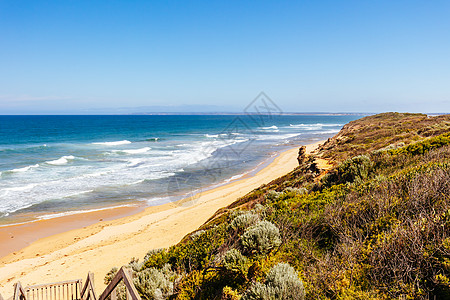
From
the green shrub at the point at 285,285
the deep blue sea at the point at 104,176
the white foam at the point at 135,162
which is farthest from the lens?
the white foam at the point at 135,162

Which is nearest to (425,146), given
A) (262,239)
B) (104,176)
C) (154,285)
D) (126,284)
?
(262,239)

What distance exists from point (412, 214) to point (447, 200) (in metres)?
0.50

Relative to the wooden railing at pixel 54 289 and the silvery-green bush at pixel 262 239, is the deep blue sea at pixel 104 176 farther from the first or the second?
the wooden railing at pixel 54 289

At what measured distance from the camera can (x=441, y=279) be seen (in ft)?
9.21

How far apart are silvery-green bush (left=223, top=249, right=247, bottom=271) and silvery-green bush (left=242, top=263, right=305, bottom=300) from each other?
741 millimetres

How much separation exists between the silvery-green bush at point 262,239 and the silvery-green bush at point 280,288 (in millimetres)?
1105

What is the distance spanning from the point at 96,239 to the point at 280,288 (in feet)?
42.7

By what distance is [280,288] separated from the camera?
356 centimetres

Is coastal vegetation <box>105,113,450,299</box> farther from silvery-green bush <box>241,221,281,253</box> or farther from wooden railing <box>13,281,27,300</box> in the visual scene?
wooden railing <box>13,281,27,300</box>

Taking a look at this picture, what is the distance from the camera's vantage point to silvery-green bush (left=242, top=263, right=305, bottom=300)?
348 cm

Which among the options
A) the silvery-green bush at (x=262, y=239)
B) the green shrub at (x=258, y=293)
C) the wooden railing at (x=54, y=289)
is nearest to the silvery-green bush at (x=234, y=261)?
the silvery-green bush at (x=262, y=239)

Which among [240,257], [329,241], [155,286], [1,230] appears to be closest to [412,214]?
[329,241]

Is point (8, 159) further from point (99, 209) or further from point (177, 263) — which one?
point (177, 263)

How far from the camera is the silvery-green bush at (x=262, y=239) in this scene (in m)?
4.92
